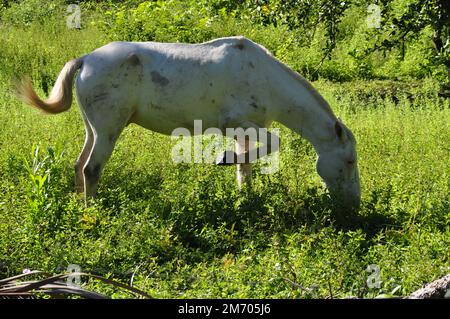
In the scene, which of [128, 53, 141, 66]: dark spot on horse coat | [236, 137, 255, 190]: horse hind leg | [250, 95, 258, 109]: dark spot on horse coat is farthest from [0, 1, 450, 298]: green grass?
[128, 53, 141, 66]: dark spot on horse coat

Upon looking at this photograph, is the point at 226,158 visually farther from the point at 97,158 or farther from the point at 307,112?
the point at 97,158

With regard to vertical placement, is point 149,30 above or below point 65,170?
above

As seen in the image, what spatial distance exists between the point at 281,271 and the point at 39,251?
200 cm

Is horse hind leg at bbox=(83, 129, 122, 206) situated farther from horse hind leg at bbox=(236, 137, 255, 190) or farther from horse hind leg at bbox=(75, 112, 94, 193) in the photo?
horse hind leg at bbox=(236, 137, 255, 190)

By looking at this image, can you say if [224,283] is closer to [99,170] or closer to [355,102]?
[99,170]

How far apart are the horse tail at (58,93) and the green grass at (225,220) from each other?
1.54 feet

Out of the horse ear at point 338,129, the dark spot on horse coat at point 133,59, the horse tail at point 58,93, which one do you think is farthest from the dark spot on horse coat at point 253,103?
the horse tail at point 58,93

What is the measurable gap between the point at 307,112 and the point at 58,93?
2.37m

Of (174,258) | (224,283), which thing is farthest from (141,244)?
(224,283)

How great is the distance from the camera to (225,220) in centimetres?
751

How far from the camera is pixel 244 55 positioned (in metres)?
8.14

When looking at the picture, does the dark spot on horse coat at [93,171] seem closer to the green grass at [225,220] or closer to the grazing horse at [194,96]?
the grazing horse at [194,96]
